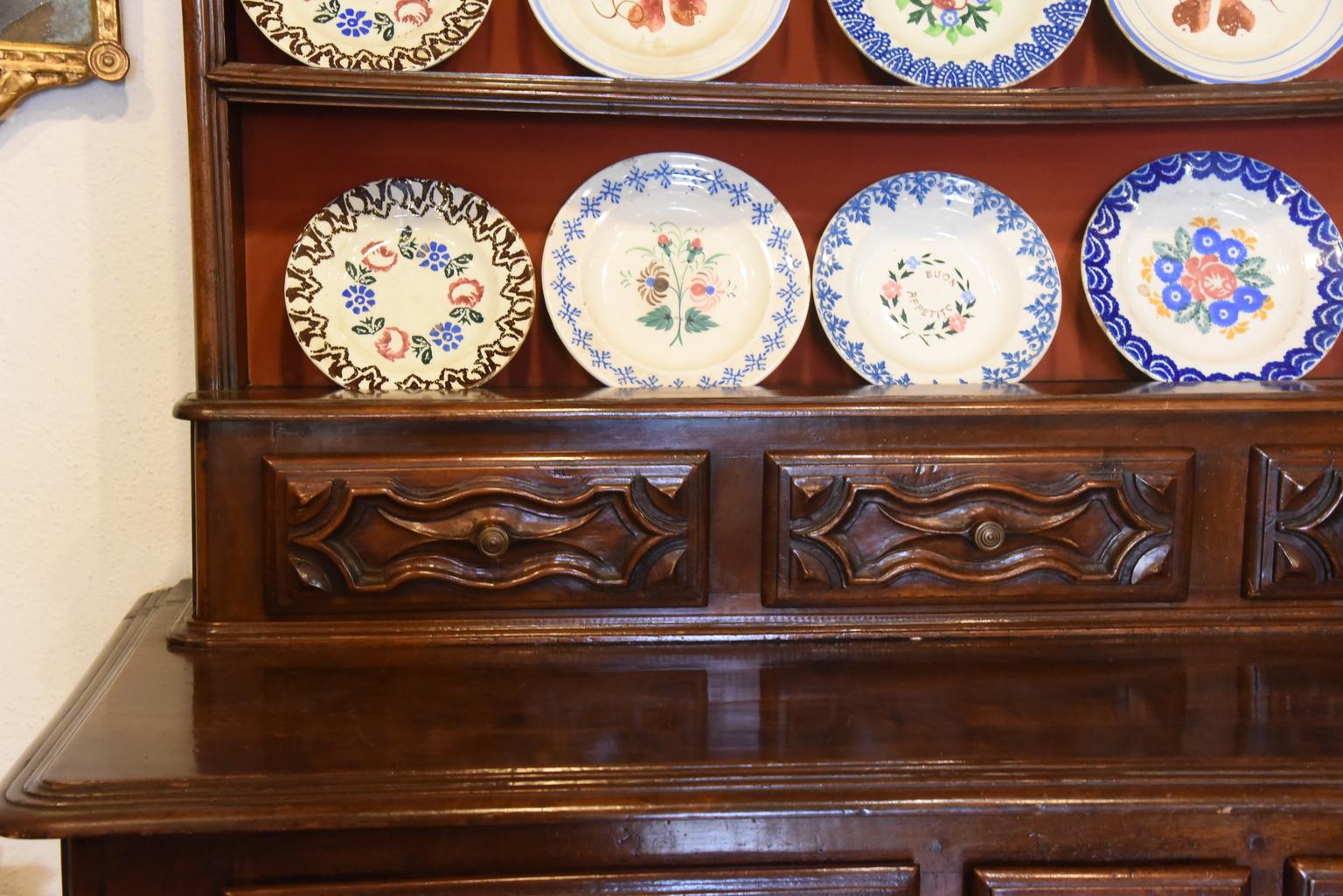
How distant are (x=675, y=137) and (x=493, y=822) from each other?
90 centimetres

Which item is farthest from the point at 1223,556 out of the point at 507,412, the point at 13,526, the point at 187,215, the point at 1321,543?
the point at 13,526

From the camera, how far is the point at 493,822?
838 millimetres

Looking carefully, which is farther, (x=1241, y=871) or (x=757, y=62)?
(x=757, y=62)

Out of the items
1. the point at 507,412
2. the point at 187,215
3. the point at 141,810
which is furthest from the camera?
the point at 187,215

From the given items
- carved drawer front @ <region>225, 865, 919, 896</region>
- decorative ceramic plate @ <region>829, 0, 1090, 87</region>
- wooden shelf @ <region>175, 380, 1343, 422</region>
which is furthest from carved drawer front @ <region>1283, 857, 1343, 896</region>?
decorative ceramic plate @ <region>829, 0, 1090, 87</region>

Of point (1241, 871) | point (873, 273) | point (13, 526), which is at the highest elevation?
point (873, 273)

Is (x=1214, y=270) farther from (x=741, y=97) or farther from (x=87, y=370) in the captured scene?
(x=87, y=370)

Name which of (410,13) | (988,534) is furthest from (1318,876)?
(410,13)

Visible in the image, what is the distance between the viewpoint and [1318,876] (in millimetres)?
889

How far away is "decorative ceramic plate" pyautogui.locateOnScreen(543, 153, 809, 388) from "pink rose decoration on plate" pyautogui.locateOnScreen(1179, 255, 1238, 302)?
505 mm

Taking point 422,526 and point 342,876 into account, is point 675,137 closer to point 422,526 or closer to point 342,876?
point 422,526

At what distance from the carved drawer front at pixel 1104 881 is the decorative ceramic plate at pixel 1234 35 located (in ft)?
3.12

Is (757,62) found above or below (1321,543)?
above

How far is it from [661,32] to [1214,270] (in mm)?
778
